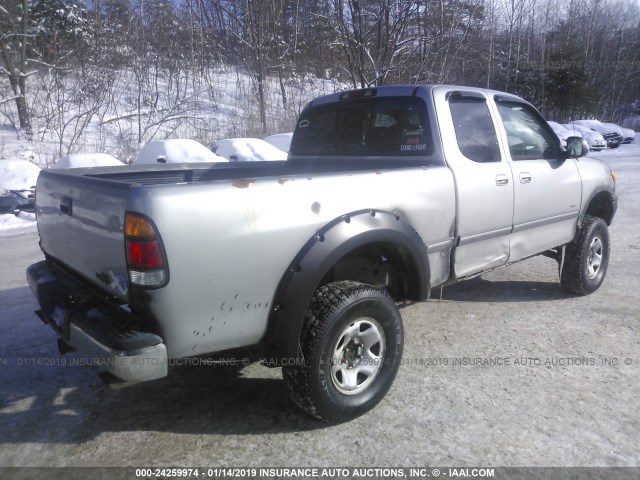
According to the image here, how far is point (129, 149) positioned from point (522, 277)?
50.8ft

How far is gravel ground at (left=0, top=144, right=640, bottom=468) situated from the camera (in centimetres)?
259

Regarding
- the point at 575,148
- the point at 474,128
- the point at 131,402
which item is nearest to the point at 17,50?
the point at 131,402

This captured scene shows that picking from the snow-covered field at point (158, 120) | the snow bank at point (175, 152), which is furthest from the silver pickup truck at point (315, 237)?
the snow-covered field at point (158, 120)

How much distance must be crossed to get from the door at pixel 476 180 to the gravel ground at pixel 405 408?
0.72 m

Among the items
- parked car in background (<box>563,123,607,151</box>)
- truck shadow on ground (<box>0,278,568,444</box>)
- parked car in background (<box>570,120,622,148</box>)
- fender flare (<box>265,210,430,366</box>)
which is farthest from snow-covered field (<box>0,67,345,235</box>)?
parked car in background (<box>570,120,622,148</box>)

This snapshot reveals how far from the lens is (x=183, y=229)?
217cm

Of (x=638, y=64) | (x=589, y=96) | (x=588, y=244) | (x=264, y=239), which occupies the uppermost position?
(x=638, y=64)

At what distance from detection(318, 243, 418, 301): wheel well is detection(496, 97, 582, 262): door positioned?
1.29 meters

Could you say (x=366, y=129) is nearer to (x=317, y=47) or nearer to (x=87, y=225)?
(x=87, y=225)

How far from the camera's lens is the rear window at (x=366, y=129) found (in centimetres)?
368

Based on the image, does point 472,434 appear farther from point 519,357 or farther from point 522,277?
point 522,277

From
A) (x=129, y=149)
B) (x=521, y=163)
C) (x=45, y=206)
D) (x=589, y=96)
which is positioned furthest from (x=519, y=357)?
(x=589, y=96)

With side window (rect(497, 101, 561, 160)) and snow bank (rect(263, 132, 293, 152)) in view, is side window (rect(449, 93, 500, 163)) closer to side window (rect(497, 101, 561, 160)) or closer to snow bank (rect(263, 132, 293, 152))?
side window (rect(497, 101, 561, 160))

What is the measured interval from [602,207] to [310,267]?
405 cm
